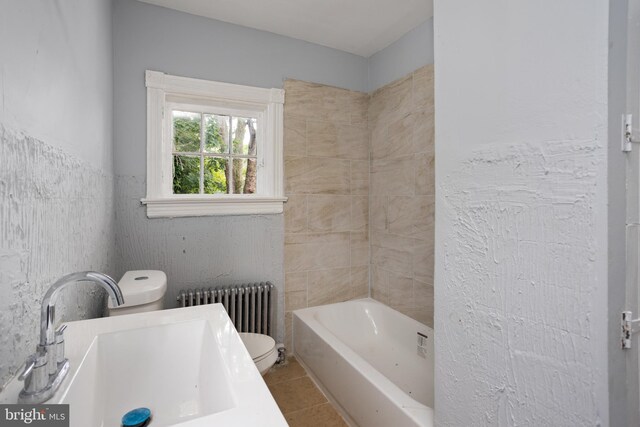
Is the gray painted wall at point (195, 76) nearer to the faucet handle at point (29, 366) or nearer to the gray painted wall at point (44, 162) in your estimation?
the gray painted wall at point (44, 162)

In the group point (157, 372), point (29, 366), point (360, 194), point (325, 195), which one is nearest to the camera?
point (29, 366)

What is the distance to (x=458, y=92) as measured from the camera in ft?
3.74

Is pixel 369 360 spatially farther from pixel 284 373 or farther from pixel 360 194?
pixel 360 194

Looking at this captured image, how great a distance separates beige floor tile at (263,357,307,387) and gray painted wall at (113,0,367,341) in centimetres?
24

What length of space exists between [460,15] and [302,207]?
1.66m

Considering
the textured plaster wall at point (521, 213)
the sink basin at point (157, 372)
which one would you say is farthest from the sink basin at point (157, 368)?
the textured plaster wall at point (521, 213)

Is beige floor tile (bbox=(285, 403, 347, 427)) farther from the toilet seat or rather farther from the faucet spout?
the faucet spout

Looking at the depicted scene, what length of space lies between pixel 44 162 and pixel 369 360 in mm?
2168

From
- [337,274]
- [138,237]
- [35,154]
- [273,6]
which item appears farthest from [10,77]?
[337,274]

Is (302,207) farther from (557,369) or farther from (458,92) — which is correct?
(557,369)

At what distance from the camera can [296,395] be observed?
2.03m

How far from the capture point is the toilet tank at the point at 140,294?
1.41 metres

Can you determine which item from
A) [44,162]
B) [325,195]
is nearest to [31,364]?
[44,162]

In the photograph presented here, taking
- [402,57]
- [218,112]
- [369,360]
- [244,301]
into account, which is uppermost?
[402,57]
